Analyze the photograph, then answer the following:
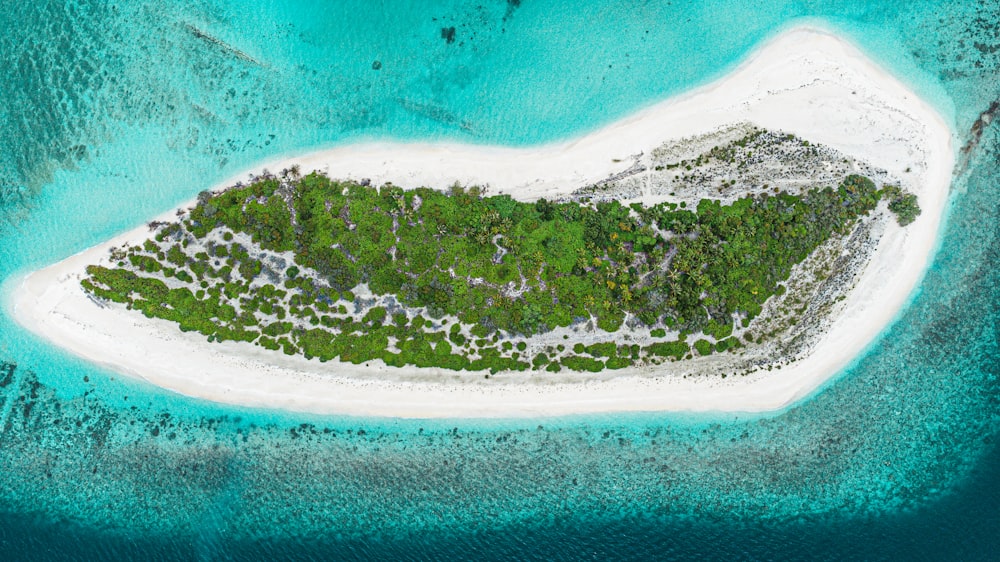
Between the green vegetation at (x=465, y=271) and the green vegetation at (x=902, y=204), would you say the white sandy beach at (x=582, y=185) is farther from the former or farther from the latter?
the green vegetation at (x=465, y=271)

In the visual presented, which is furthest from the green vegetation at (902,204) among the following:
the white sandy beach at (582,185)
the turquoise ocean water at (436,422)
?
the turquoise ocean water at (436,422)

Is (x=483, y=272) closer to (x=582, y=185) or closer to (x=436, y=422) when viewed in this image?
(x=582, y=185)

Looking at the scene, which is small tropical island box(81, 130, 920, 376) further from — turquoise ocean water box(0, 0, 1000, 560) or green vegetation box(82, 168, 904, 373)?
turquoise ocean water box(0, 0, 1000, 560)

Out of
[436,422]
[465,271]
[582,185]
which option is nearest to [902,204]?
[582,185]

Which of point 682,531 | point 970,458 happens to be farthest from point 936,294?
point 682,531

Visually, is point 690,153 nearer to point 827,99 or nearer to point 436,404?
point 827,99

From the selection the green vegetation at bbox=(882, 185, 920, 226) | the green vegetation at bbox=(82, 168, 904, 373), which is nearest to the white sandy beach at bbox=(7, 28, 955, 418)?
the green vegetation at bbox=(882, 185, 920, 226)

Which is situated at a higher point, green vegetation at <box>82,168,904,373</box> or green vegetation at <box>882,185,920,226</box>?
green vegetation at <box>882,185,920,226</box>
